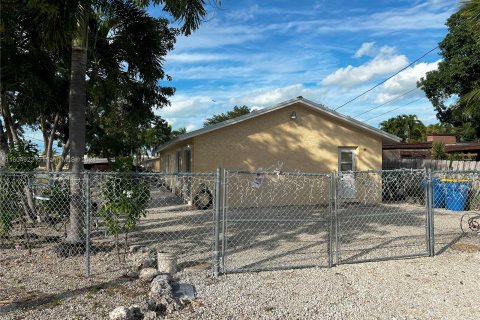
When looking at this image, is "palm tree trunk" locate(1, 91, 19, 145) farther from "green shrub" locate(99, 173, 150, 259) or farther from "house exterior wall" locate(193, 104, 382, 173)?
"green shrub" locate(99, 173, 150, 259)

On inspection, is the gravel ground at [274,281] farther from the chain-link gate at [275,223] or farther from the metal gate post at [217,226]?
the metal gate post at [217,226]

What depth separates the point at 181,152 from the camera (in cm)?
1841

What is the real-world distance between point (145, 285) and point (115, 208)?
60.0 inches

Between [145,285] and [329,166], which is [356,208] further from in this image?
[145,285]

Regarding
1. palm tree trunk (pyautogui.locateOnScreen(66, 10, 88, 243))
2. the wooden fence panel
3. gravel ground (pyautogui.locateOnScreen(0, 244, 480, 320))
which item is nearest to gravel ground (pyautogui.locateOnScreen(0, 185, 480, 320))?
gravel ground (pyautogui.locateOnScreen(0, 244, 480, 320))

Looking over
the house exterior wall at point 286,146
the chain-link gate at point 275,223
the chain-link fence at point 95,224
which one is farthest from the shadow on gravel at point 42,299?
the house exterior wall at point 286,146

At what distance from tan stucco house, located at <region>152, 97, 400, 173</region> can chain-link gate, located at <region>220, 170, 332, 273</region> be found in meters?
0.67

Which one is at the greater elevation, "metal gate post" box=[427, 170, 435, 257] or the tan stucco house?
the tan stucco house

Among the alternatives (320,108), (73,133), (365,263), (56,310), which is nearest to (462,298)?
(365,263)

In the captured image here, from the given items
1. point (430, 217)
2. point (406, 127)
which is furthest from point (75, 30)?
point (406, 127)

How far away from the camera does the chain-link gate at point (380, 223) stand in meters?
7.39

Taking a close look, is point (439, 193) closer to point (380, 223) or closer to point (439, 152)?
point (439, 152)

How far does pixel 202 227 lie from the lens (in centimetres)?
1066

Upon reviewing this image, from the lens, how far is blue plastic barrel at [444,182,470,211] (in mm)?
13938
